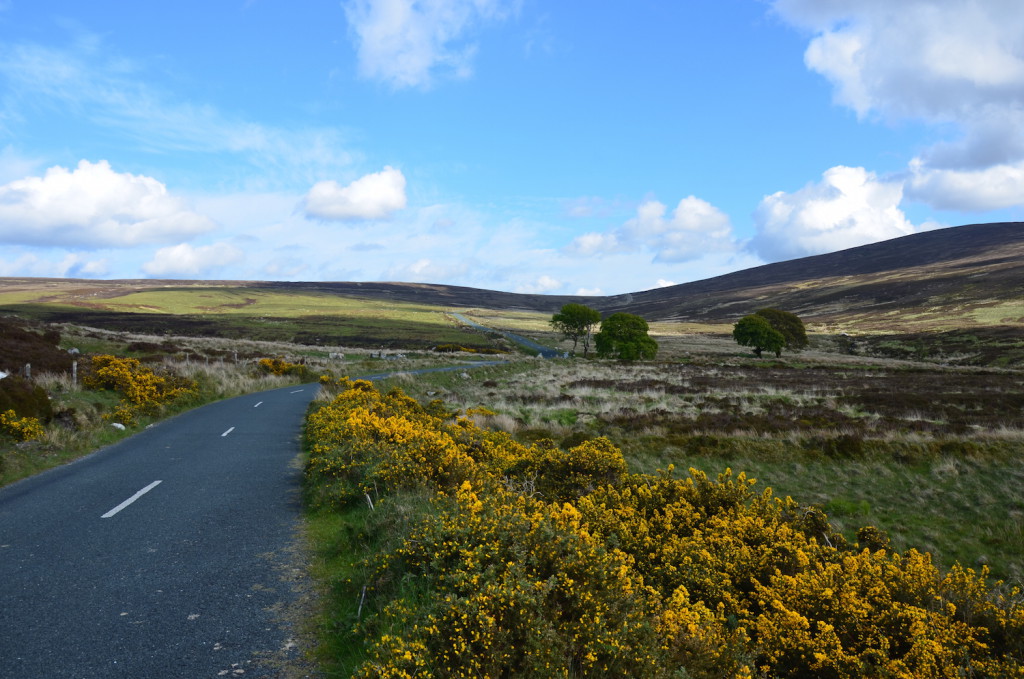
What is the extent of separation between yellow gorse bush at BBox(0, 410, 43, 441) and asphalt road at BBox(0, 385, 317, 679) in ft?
6.36

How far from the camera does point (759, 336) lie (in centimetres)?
7325

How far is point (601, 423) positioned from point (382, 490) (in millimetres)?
13320

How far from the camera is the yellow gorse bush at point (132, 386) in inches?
745

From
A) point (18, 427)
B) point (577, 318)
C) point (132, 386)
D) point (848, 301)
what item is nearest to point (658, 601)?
point (18, 427)

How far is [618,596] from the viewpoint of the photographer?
15.5 feet

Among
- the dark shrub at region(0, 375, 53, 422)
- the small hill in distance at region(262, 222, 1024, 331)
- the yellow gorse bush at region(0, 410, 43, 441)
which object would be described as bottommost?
the yellow gorse bush at region(0, 410, 43, 441)

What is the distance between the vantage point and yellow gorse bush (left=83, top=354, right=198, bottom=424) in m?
18.9

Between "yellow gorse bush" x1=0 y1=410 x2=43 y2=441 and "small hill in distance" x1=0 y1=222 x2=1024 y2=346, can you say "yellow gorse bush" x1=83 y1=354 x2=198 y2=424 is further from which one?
"small hill in distance" x1=0 y1=222 x2=1024 y2=346

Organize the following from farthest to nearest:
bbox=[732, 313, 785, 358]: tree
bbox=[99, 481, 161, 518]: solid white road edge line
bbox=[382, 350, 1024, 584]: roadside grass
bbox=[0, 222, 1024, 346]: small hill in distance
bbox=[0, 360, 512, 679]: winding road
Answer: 1. bbox=[0, 222, 1024, 346]: small hill in distance
2. bbox=[732, 313, 785, 358]: tree
3. bbox=[382, 350, 1024, 584]: roadside grass
4. bbox=[99, 481, 161, 518]: solid white road edge line
5. bbox=[0, 360, 512, 679]: winding road

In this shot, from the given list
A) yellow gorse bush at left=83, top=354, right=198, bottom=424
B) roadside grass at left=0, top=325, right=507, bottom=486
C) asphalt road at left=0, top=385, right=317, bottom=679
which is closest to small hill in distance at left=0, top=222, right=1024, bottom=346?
roadside grass at left=0, top=325, right=507, bottom=486

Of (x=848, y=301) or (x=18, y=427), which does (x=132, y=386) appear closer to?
(x=18, y=427)

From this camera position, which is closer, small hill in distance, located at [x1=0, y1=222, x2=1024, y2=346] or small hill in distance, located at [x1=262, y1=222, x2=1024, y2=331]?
small hill in distance, located at [x1=0, y1=222, x2=1024, y2=346]

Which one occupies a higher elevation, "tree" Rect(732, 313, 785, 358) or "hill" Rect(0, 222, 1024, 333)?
"hill" Rect(0, 222, 1024, 333)

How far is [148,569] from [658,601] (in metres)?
5.69
